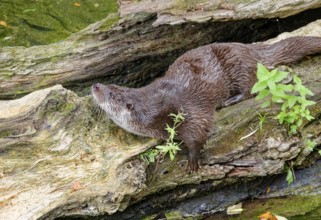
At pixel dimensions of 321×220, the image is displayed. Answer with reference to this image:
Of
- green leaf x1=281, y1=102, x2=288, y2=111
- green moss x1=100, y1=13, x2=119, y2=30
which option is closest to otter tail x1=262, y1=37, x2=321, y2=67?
green leaf x1=281, y1=102, x2=288, y2=111

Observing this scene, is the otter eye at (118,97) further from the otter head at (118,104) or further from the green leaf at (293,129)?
the green leaf at (293,129)

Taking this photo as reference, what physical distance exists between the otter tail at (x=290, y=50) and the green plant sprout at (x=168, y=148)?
0.93m

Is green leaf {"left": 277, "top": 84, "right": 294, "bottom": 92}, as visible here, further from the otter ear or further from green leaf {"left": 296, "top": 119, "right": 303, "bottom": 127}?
the otter ear

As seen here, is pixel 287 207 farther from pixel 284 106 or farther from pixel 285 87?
pixel 285 87

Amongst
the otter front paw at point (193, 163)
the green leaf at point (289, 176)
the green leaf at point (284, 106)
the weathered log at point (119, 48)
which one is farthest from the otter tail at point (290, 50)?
the otter front paw at point (193, 163)

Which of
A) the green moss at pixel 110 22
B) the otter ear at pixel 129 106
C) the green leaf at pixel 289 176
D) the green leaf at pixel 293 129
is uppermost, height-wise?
the green moss at pixel 110 22

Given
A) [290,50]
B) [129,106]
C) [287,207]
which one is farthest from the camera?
[290,50]

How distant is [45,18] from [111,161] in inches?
155

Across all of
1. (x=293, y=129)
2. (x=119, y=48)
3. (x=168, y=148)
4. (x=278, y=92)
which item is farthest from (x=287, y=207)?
(x=119, y=48)

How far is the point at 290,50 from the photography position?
4586 mm

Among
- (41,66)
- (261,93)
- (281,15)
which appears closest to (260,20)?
(281,15)

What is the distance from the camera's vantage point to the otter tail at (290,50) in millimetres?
4566

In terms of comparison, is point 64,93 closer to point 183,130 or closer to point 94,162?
point 94,162

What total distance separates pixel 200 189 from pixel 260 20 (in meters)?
1.97
